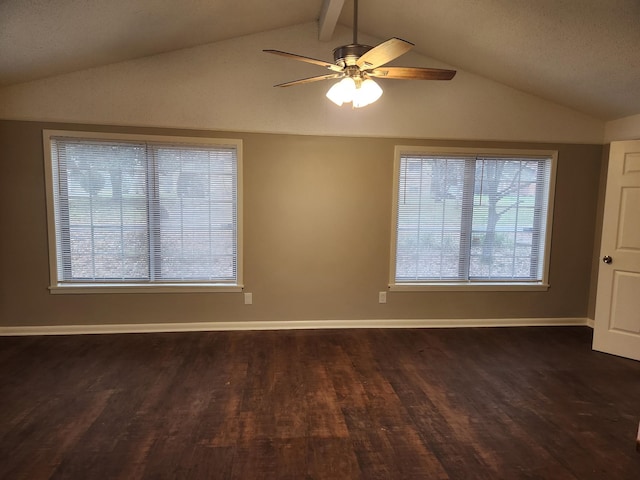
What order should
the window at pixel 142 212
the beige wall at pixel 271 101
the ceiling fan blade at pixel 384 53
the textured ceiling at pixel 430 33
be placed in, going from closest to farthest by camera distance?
1. the ceiling fan blade at pixel 384 53
2. the textured ceiling at pixel 430 33
3. the beige wall at pixel 271 101
4. the window at pixel 142 212

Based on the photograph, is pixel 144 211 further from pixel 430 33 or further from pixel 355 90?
pixel 430 33

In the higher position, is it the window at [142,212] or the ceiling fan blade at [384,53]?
the ceiling fan blade at [384,53]

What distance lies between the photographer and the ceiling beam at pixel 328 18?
298 cm

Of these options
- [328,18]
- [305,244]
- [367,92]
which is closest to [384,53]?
[367,92]

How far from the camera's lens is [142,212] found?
3711mm

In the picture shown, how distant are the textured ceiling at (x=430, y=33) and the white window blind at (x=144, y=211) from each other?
2.82ft

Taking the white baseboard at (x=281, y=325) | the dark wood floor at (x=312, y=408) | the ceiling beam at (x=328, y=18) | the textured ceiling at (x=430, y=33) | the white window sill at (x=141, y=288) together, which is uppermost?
the ceiling beam at (x=328, y=18)

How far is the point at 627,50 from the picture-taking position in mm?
2635

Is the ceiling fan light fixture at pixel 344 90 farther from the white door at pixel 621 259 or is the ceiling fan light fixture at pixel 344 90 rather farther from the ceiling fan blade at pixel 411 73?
the white door at pixel 621 259

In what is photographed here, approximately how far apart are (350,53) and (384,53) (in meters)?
0.27

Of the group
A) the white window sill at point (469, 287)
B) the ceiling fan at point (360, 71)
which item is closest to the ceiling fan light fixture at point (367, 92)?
the ceiling fan at point (360, 71)

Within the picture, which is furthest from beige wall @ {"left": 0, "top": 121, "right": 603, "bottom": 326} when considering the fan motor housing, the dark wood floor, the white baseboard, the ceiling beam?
the fan motor housing

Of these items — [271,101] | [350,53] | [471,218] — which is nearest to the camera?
[350,53]

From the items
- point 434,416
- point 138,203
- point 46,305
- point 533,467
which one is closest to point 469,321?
point 434,416
